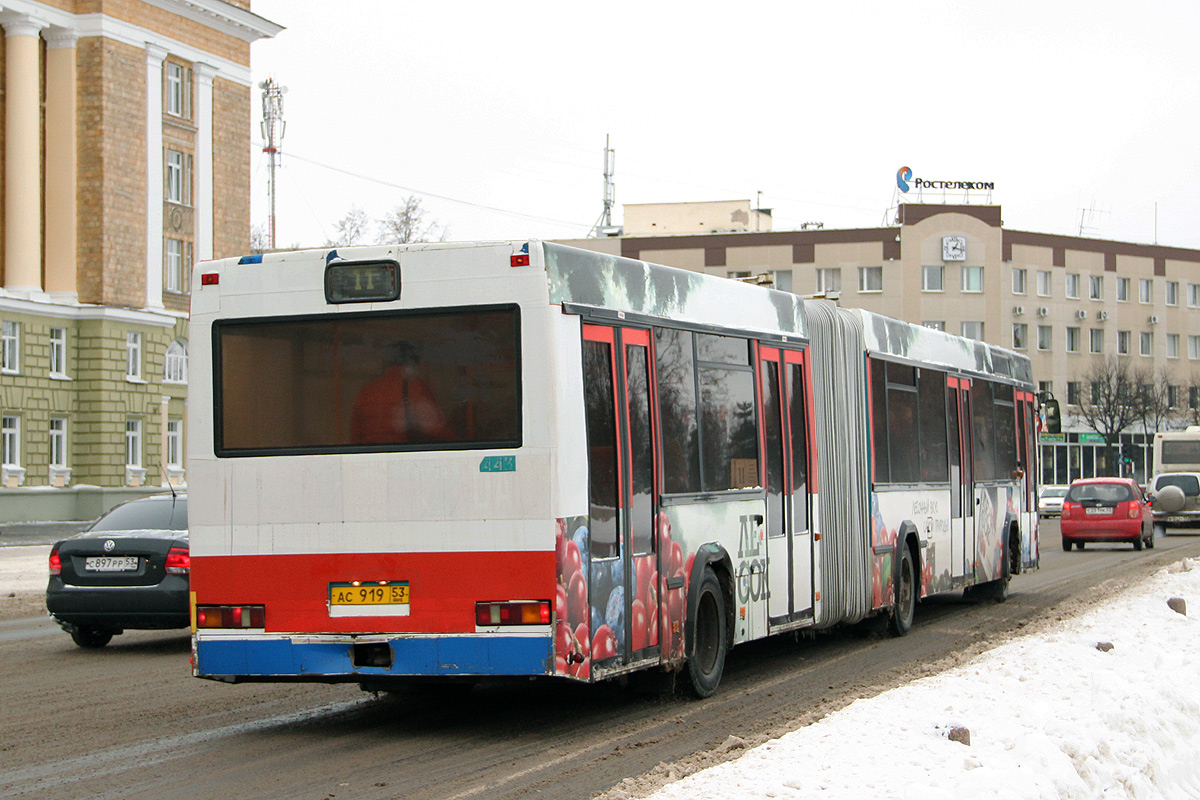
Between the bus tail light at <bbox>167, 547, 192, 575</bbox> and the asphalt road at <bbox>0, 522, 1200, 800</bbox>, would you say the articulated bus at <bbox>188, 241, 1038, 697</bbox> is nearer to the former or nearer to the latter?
the asphalt road at <bbox>0, 522, 1200, 800</bbox>

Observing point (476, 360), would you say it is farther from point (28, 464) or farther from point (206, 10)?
point (206, 10)

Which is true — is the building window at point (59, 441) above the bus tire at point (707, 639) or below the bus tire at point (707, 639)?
above

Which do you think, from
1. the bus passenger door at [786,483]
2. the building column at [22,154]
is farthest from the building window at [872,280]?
the bus passenger door at [786,483]

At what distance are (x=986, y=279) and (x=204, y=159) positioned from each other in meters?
45.2

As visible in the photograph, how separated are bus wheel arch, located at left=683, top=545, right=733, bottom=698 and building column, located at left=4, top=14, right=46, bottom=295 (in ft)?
146

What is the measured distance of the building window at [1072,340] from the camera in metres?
87.8

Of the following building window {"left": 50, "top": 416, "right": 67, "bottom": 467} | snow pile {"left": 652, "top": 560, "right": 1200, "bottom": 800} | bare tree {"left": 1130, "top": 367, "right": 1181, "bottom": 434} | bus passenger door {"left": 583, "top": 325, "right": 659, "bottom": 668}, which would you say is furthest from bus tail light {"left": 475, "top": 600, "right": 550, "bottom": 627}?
bare tree {"left": 1130, "top": 367, "right": 1181, "bottom": 434}

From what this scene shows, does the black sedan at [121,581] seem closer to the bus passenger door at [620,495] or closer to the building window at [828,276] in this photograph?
the bus passenger door at [620,495]

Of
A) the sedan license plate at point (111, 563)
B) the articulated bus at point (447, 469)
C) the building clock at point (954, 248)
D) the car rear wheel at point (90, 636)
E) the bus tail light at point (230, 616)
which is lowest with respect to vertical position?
the car rear wheel at point (90, 636)

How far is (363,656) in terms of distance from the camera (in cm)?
916

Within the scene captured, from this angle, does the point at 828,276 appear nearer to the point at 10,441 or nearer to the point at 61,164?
the point at 61,164

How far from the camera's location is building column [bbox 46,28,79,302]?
172ft

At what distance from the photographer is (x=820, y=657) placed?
45.3ft

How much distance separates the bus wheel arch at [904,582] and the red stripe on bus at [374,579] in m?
7.33
